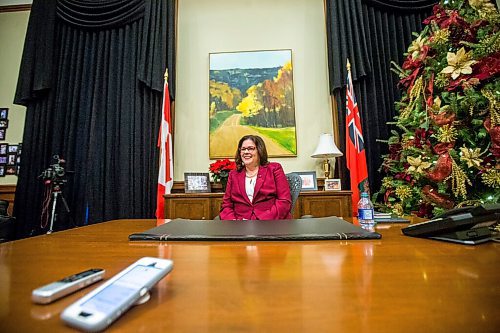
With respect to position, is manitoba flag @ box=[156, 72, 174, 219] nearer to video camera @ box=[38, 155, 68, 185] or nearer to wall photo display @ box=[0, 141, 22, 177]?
video camera @ box=[38, 155, 68, 185]

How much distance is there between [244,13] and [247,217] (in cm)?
286

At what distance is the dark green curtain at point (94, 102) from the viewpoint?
3.28m

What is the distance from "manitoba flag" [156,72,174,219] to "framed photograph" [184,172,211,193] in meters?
0.21

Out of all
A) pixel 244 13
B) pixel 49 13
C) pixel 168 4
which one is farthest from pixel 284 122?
pixel 49 13

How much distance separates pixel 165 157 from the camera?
10.3ft

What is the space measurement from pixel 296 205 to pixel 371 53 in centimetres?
199

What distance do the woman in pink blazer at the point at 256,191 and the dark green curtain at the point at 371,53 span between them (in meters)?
1.36

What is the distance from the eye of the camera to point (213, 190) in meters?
3.22

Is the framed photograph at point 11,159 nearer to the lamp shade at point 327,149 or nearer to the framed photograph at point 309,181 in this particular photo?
the framed photograph at point 309,181

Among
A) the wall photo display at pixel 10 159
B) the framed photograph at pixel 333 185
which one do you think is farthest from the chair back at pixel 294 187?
the wall photo display at pixel 10 159

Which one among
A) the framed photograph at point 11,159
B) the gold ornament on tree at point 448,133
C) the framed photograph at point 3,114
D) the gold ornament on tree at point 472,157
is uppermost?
the framed photograph at point 3,114

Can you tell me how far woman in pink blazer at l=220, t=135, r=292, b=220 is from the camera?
2.00 meters

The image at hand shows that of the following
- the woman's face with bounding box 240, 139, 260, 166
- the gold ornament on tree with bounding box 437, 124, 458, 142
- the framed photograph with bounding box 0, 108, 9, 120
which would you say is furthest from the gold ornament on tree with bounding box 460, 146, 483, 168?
the framed photograph with bounding box 0, 108, 9, 120

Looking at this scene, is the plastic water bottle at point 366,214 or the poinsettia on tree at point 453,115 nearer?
the plastic water bottle at point 366,214
